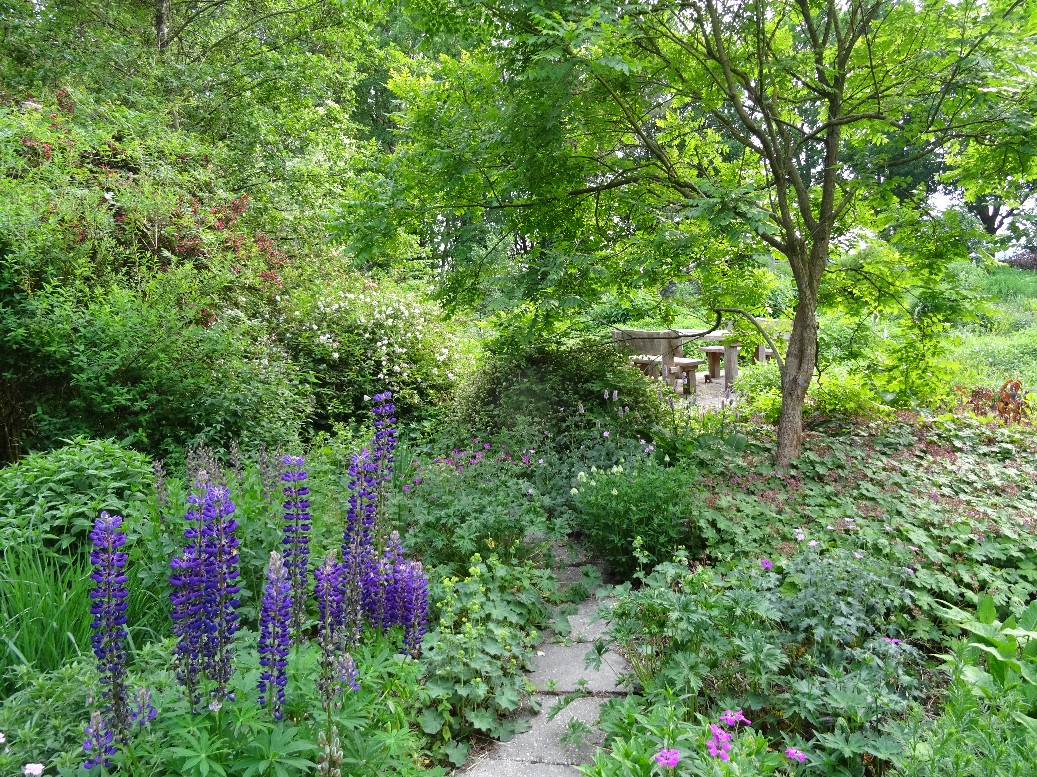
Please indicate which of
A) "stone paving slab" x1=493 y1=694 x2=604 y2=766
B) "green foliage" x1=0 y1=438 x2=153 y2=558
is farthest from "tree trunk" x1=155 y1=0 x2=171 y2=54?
"stone paving slab" x1=493 y1=694 x2=604 y2=766

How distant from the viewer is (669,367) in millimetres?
9727

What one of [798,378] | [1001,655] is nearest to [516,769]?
[1001,655]

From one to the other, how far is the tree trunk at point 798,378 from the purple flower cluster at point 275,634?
13.5 ft

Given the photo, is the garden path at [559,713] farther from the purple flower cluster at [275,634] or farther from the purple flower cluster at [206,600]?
the purple flower cluster at [206,600]

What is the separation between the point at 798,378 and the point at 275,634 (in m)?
4.45

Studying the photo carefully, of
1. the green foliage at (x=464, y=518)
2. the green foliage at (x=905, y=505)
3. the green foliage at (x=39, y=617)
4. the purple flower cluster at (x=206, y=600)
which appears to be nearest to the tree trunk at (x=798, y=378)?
the green foliage at (x=905, y=505)

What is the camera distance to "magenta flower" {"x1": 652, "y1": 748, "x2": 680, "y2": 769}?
1.84 m

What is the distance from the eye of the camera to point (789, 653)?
2727 mm

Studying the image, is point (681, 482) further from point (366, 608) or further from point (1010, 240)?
point (1010, 240)

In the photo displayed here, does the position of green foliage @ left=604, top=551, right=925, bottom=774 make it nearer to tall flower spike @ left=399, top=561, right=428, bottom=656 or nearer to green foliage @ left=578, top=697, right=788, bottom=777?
green foliage @ left=578, top=697, right=788, bottom=777

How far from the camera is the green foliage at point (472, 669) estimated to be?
8.18ft

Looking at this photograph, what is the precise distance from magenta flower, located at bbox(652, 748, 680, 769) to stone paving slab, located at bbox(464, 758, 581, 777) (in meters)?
0.59

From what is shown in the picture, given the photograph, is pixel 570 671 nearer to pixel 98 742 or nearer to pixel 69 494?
pixel 98 742

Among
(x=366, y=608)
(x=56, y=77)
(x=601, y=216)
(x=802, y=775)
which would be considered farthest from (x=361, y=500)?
(x=56, y=77)
